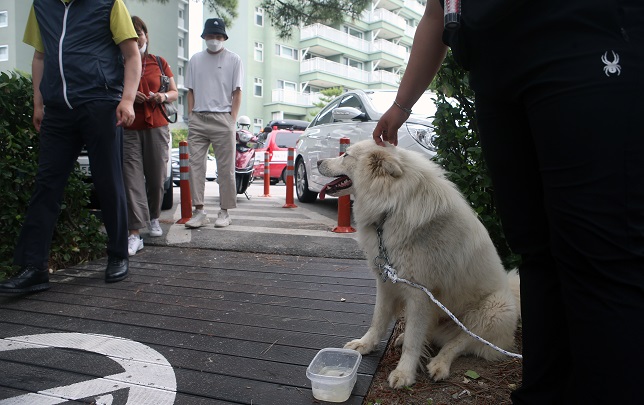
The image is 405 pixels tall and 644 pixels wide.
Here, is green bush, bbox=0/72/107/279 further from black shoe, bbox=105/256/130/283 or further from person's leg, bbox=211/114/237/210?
person's leg, bbox=211/114/237/210

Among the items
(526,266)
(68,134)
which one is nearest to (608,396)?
(526,266)

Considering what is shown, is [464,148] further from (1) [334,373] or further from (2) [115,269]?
(2) [115,269]

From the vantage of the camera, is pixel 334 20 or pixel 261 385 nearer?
pixel 261 385

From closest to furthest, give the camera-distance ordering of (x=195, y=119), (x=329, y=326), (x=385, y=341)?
(x=385, y=341)
(x=329, y=326)
(x=195, y=119)

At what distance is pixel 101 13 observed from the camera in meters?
3.31

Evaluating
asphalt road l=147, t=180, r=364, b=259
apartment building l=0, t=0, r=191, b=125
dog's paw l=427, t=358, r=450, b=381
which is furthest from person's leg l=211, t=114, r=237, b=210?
apartment building l=0, t=0, r=191, b=125

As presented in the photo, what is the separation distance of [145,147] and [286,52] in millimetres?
38024

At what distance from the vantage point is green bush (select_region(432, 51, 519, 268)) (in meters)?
3.10

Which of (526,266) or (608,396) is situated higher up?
(526,266)

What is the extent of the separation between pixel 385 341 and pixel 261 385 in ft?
2.80

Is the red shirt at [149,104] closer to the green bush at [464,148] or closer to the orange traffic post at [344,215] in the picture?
the orange traffic post at [344,215]

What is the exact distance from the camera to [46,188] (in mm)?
3205

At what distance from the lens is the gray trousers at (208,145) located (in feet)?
18.3

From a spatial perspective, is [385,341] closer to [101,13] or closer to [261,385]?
[261,385]
